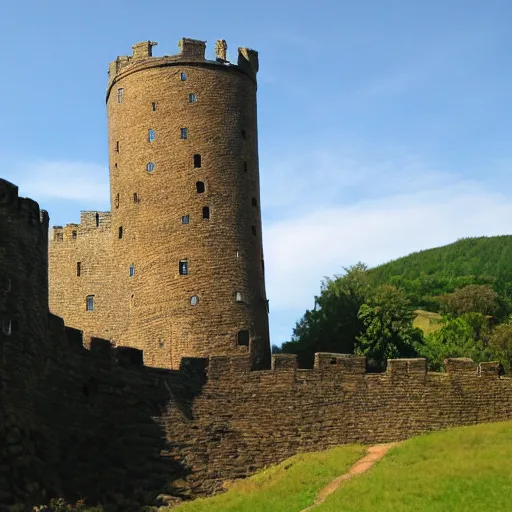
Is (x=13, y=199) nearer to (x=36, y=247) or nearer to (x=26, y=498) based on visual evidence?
(x=36, y=247)

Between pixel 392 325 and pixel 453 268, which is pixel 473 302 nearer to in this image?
pixel 392 325

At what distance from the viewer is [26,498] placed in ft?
98.1

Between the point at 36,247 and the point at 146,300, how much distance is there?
15.7 metres

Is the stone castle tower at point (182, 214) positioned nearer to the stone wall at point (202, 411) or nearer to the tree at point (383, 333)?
the tree at point (383, 333)

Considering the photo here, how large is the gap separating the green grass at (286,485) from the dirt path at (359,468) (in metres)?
0.19

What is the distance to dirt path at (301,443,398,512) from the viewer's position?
32125 mm

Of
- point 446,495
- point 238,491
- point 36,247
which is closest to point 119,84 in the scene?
point 36,247

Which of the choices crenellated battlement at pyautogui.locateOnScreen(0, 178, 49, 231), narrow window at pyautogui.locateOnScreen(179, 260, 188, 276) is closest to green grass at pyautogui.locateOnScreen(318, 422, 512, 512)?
crenellated battlement at pyautogui.locateOnScreen(0, 178, 49, 231)

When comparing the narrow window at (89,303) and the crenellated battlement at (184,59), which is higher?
the crenellated battlement at (184,59)

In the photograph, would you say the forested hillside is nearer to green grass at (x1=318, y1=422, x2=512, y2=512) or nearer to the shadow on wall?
green grass at (x1=318, y1=422, x2=512, y2=512)

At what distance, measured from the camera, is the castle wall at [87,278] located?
168ft

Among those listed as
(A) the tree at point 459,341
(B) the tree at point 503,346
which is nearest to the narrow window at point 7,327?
(A) the tree at point 459,341

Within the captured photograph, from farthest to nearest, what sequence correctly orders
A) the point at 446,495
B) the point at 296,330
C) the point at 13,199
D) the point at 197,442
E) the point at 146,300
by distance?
the point at 296,330, the point at 146,300, the point at 197,442, the point at 13,199, the point at 446,495

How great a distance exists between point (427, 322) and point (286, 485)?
171 feet
